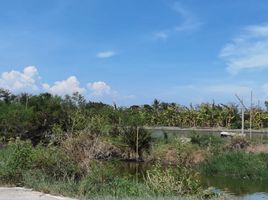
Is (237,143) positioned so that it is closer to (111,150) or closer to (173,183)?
(111,150)

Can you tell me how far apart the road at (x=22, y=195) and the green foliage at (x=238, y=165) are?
19.4 meters

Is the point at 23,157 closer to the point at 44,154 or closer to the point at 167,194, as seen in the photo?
the point at 44,154

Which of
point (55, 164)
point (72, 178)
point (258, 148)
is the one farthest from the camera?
point (258, 148)

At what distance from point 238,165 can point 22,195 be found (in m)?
20.5

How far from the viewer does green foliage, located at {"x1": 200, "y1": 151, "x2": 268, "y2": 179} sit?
2941 cm

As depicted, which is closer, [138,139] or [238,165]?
[238,165]

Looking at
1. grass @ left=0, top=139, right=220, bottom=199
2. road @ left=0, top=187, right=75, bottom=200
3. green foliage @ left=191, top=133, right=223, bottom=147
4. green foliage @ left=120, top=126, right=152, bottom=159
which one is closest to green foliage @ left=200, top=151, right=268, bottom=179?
green foliage @ left=191, top=133, right=223, bottom=147

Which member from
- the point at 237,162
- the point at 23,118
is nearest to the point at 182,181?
the point at 237,162

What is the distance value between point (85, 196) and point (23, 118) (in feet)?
69.7

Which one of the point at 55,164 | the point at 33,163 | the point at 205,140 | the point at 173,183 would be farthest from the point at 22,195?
the point at 205,140

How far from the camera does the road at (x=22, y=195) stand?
11.1 meters

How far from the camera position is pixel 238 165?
3014 cm

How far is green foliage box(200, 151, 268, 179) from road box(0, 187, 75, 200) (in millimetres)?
19406

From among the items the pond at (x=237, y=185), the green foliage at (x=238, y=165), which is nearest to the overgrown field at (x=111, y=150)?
the green foliage at (x=238, y=165)
